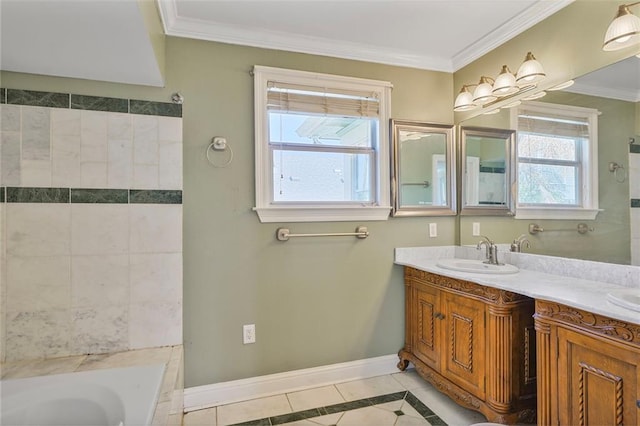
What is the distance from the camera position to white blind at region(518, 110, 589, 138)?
1.81m

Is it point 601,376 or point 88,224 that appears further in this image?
point 88,224

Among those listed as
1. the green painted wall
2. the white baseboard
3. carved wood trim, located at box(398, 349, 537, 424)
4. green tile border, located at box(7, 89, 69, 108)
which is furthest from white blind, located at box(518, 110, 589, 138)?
green tile border, located at box(7, 89, 69, 108)

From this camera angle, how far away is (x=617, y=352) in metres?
1.18

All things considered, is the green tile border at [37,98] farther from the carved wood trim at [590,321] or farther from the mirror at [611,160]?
the mirror at [611,160]

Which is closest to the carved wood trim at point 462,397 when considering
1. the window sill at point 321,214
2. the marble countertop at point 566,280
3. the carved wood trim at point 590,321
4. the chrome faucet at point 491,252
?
the carved wood trim at point 590,321

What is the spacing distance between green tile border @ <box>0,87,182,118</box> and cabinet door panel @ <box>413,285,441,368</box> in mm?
1988

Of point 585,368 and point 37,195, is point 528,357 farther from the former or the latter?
point 37,195

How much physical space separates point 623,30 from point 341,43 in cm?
151

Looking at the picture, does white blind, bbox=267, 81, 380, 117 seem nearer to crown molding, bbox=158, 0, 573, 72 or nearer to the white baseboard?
crown molding, bbox=158, 0, 573, 72

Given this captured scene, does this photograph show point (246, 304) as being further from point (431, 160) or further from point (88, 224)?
point (431, 160)

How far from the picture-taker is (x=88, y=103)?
1.84 metres

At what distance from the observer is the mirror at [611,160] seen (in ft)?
5.20

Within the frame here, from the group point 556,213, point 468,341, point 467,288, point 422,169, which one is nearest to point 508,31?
point 422,169

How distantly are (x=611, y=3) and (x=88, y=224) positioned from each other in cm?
298
